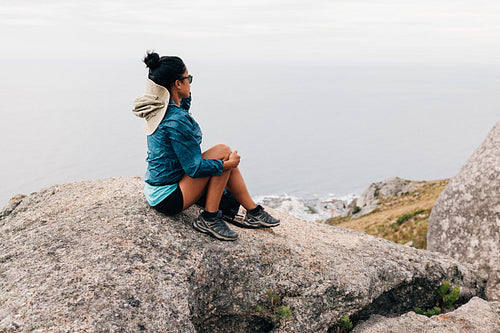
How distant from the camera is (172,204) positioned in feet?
23.9

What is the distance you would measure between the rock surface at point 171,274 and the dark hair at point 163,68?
288cm

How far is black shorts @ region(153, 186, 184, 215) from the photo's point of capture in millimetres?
7156

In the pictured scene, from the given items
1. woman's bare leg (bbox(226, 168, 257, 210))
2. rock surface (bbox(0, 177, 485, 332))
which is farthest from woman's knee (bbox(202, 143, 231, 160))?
rock surface (bbox(0, 177, 485, 332))

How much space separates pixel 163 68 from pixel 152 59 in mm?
257

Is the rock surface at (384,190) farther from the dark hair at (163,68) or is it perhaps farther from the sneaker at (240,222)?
the dark hair at (163,68)

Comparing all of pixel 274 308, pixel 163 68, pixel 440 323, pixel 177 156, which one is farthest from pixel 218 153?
pixel 440 323

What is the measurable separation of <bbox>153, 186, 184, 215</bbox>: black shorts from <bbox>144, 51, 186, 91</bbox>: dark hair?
7.07 feet

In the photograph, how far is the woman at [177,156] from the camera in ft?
21.9

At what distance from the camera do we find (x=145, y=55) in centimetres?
684

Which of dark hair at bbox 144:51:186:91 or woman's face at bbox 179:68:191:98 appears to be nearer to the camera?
dark hair at bbox 144:51:186:91

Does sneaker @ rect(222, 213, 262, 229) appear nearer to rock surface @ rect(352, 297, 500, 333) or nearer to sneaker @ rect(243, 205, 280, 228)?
sneaker @ rect(243, 205, 280, 228)

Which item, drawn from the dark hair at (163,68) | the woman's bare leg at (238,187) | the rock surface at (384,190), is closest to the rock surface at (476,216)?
the woman's bare leg at (238,187)

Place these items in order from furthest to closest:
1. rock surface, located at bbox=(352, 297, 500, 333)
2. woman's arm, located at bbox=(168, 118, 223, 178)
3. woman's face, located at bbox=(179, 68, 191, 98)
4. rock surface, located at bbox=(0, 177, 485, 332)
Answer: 1. rock surface, located at bbox=(352, 297, 500, 333)
2. woman's face, located at bbox=(179, 68, 191, 98)
3. woman's arm, located at bbox=(168, 118, 223, 178)
4. rock surface, located at bbox=(0, 177, 485, 332)

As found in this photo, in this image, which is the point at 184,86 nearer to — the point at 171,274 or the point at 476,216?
the point at 171,274
